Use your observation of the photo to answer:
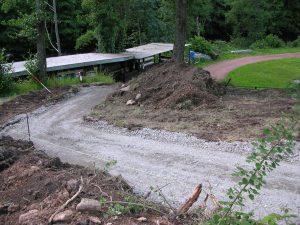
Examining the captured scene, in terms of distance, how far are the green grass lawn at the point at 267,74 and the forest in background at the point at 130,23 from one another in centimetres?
613

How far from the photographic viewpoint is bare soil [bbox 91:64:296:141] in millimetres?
13797

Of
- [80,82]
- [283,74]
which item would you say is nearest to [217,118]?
[80,82]

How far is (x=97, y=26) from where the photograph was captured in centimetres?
3073

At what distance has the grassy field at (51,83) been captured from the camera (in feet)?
71.7

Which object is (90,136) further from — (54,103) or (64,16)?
(64,16)

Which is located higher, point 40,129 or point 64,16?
point 64,16

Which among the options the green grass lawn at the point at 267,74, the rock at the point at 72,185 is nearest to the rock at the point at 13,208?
the rock at the point at 72,185

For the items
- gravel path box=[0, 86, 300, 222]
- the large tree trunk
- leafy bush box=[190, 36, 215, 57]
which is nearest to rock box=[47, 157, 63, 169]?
gravel path box=[0, 86, 300, 222]

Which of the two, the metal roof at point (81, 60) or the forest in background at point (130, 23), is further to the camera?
the forest in background at point (130, 23)

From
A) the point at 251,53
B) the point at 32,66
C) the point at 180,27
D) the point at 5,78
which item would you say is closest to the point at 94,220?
the point at 5,78

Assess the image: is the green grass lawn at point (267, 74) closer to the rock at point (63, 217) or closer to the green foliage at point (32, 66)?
the green foliage at point (32, 66)

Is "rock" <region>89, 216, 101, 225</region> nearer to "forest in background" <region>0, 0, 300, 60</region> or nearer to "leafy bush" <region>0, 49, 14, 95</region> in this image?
"leafy bush" <region>0, 49, 14, 95</region>

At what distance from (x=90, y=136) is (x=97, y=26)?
60.1 ft

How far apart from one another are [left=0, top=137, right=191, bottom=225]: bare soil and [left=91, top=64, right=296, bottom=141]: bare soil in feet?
17.3
